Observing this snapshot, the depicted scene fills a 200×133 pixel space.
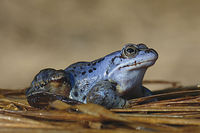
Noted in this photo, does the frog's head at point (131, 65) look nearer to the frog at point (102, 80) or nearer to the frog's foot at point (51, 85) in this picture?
the frog at point (102, 80)

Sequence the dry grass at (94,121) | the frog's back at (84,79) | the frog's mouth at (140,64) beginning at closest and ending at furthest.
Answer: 1. the dry grass at (94,121)
2. the frog's mouth at (140,64)
3. the frog's back at (84,79)

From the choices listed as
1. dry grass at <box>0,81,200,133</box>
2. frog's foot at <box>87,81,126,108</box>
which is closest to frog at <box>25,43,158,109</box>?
frog's foot at <box>87,81,126,108</box>

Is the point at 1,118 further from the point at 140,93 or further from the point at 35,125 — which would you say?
the point at 140,93

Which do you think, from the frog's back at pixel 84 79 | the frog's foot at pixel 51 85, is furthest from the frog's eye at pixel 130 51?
the frog's foot at pixel 51 85

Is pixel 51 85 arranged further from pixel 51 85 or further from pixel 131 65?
pixel 131 65

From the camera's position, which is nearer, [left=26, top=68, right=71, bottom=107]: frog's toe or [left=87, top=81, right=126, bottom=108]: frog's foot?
[left=87, top=81, right=126, bottom=108]: frog's foot

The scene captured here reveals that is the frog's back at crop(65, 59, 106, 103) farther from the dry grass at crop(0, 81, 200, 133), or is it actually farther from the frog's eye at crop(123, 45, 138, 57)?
the dry grass at crop(0, 81, 200, 133)
